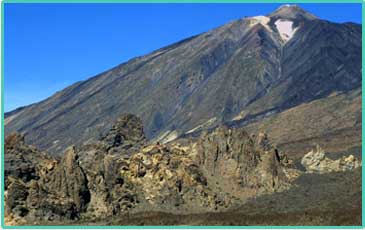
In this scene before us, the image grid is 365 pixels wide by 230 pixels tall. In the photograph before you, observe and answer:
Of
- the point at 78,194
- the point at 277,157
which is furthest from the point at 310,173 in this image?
the point at 78,194

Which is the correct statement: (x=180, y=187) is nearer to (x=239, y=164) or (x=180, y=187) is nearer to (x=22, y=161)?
(x=239, y=164)

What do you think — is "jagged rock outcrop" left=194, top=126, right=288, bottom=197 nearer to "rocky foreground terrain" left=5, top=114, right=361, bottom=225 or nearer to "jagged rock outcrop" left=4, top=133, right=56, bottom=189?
"rocky foreground terrain" left=5, top=114, right=361, bottom=225

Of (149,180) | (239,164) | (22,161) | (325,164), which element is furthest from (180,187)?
(325,164)

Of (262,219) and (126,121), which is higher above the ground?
(126,121)

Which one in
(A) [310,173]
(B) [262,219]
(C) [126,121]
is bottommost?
(B) [262,219]

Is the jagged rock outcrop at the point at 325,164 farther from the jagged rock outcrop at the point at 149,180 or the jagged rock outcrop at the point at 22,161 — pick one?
the jagged rock outcrop at the point at 22,161

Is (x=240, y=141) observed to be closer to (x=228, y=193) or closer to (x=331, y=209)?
(x=228, y=193)
